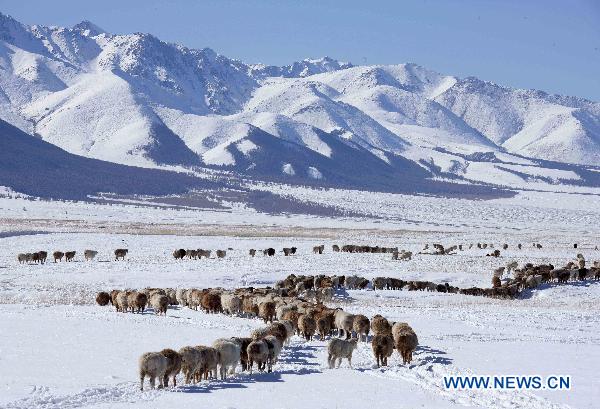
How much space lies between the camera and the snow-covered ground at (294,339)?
15.8 meters

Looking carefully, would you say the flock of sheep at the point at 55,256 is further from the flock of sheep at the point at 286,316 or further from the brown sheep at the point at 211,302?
the brown sheep at the point at 211,302

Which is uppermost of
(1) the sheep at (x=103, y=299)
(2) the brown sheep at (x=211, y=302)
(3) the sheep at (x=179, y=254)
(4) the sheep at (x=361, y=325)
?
(3) the sheep at (x=179, y=254)

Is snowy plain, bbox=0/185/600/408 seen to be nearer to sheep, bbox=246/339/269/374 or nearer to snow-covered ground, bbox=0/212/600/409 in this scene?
snow-covered ground, bbox=0/212/600/409

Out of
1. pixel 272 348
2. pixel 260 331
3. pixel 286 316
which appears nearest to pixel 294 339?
pixel 286 316

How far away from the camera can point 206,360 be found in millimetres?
17516

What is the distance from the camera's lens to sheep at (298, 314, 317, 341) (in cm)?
2389

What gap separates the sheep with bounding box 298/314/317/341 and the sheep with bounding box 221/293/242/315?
202 inches

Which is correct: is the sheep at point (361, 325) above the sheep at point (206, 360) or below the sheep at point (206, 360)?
above

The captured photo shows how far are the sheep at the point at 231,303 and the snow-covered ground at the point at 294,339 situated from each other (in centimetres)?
86

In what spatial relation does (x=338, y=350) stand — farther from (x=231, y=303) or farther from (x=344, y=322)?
(x=231, y=303)

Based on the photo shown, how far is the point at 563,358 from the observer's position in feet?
66.5

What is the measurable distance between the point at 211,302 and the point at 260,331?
8808mm

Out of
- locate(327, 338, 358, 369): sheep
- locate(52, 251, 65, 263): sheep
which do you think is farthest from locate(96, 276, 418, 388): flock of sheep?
locate(52, 251, 65, 263): sheep

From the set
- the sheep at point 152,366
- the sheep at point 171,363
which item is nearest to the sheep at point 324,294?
the sheep at point 171,363
